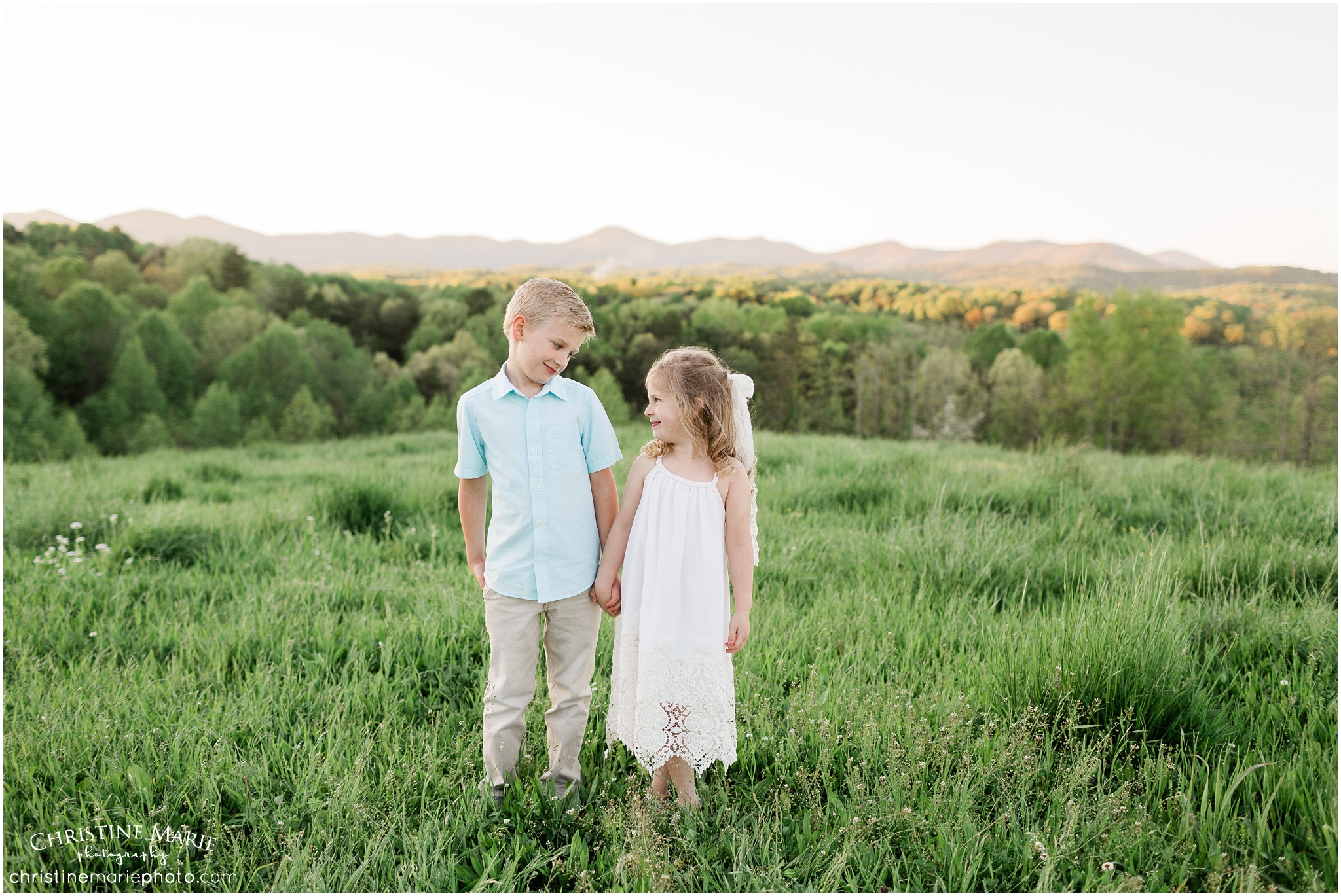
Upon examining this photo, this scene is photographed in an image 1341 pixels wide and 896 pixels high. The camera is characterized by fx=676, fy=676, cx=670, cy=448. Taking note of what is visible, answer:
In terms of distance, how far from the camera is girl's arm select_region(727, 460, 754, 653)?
2402mm

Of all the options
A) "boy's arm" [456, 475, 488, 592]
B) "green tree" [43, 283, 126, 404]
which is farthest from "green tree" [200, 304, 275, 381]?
"boy's arm" [456, 475, 488, 592]

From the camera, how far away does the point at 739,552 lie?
2.41m

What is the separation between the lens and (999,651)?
3.02 m

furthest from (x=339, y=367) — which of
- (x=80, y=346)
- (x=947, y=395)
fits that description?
(x=947, y=395)

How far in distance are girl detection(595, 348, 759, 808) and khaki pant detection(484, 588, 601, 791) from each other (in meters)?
0.15

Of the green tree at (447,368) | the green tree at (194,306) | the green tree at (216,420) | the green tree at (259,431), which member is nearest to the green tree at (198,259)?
the green tree at (194,306)

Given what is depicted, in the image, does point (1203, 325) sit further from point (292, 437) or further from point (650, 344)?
point (292, 437)

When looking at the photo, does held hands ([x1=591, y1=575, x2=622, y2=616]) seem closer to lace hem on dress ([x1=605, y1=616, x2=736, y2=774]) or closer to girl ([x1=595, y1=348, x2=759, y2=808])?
girl ([x1=595, y1=348, x2=759, y2=808])

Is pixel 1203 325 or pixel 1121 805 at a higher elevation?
pixel 1203 325

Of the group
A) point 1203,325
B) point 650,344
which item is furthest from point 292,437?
point 1203,325

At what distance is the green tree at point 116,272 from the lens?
35.3m

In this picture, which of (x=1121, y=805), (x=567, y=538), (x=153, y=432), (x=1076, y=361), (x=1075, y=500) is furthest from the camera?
(x=1076, y=361)

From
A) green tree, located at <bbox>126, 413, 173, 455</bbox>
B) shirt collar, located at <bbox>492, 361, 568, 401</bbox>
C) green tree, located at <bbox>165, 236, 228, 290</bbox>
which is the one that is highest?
green tree, located at <bbox>165, 236, 228, 290</bbox>

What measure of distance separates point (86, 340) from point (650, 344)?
80.3 ft
